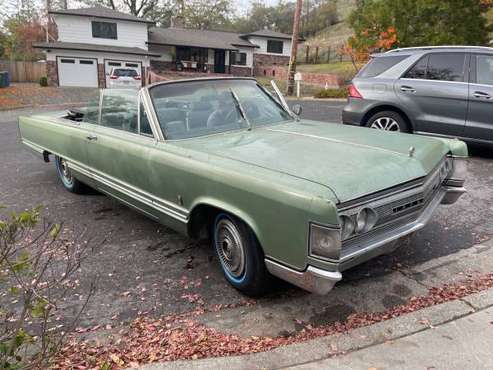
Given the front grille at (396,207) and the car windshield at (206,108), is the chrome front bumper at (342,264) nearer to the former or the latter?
the front grille at (396,207)

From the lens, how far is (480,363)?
2.51m

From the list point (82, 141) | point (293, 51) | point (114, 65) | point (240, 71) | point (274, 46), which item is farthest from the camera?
point (274, 46)

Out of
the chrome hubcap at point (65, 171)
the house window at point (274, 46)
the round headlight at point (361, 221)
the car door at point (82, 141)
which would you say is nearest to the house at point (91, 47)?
the house window at point (274, 46)

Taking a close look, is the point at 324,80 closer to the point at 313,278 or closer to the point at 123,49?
the point at 123,49

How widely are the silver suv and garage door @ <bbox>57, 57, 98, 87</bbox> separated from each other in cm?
2737

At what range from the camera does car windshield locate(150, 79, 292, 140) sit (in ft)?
13.1

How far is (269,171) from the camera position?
113 inches

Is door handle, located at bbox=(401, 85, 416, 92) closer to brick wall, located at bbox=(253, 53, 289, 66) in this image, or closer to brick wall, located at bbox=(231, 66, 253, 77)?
brick wall, located at bbox=(231, 66, 253, 77)

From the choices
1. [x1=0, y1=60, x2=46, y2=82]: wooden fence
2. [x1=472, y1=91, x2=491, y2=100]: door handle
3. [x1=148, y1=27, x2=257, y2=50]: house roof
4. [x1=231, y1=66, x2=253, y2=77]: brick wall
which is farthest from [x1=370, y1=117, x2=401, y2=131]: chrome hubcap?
[x1=0, y1=60, x2=46, y2=82]: wooden fence

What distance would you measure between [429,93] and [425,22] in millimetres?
12915

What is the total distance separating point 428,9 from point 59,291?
18.0 metres

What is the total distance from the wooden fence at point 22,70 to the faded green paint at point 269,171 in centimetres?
3523

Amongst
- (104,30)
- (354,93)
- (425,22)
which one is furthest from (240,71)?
(354,93)

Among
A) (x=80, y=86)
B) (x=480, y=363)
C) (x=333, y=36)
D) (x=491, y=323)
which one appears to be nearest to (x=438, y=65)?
(x=491, y=323)
